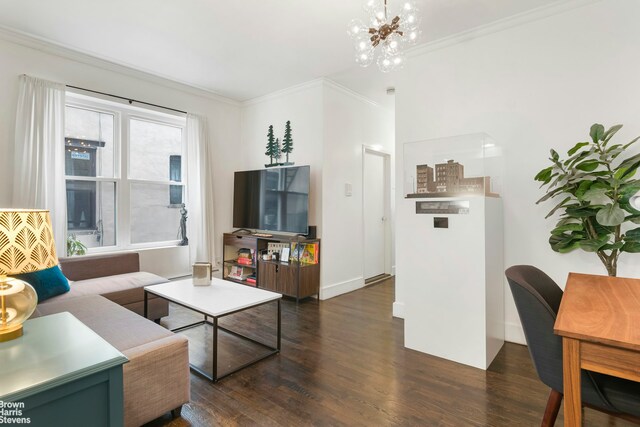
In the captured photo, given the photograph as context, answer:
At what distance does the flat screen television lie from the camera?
402cm

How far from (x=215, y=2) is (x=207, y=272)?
7.38 ft

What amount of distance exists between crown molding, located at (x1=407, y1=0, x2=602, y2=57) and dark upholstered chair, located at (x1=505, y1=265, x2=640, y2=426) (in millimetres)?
2416

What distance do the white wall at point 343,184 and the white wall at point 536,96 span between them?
1310 millimetres

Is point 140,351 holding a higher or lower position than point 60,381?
lower

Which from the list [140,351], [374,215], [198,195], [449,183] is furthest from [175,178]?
[449,183]

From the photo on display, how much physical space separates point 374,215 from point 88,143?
396cm

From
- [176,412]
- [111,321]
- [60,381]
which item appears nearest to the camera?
[60,381]

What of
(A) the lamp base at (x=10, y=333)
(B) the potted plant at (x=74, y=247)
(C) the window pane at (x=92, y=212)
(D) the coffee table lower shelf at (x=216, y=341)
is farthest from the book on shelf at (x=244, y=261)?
(A) the lamp base at (x=10, y=333)

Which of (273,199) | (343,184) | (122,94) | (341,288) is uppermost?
(122,94)

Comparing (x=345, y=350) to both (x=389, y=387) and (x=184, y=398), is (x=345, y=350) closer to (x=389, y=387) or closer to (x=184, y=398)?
(x=389, y=387)

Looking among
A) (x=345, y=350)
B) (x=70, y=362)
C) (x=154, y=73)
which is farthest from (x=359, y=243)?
(x=70, y=362)

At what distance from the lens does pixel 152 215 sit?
4.25 meters

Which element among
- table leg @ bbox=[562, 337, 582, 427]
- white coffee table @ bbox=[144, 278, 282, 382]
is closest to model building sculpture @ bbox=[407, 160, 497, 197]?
table leg @ bbox=[562, 337, 582, 427]

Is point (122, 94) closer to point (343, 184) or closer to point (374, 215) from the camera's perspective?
point (343, 184)
